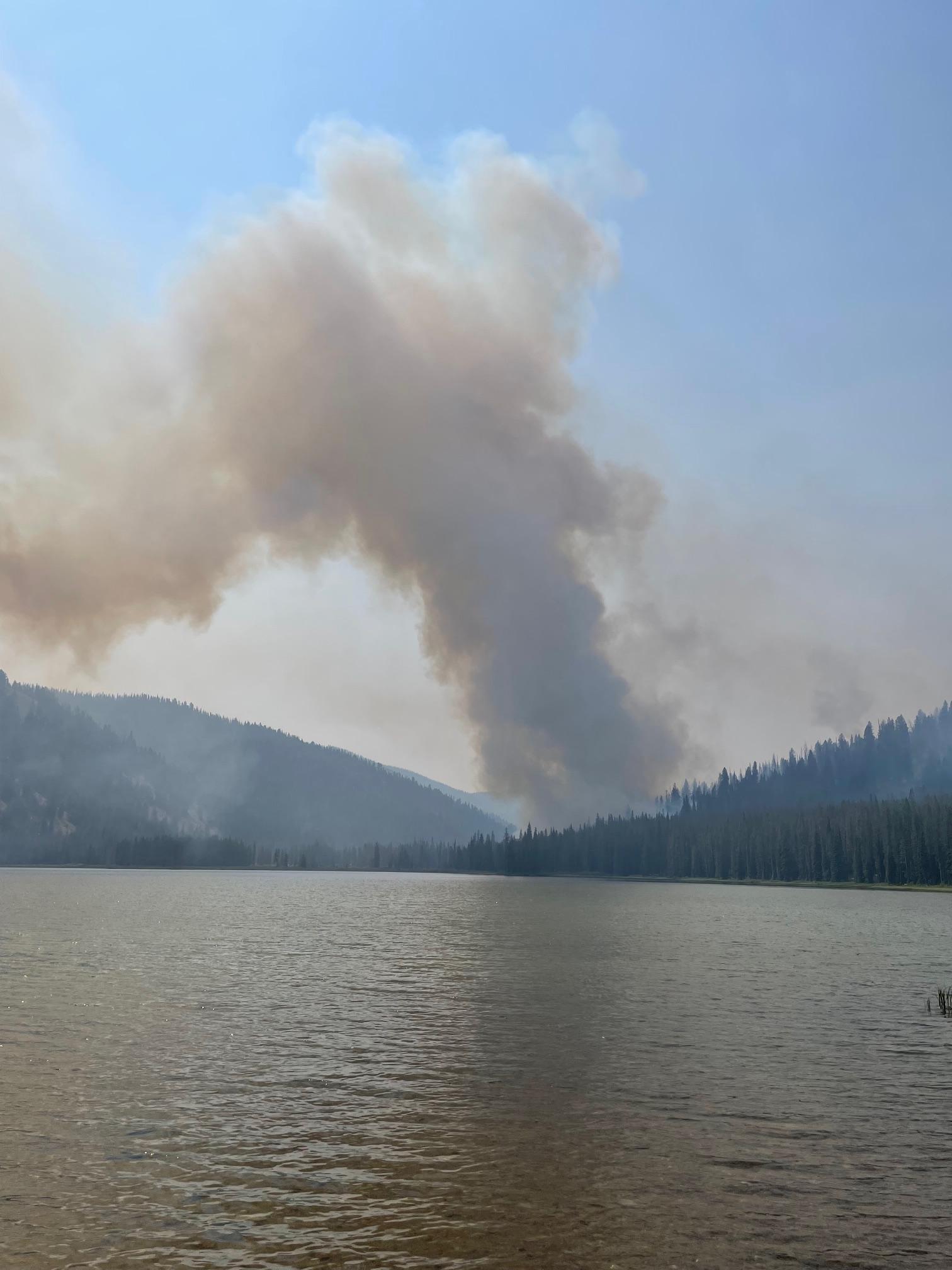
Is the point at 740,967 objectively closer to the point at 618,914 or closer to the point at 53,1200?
the point at 53,1200

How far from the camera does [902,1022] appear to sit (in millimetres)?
57062

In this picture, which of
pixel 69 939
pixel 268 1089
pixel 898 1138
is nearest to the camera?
pixel 898 1138

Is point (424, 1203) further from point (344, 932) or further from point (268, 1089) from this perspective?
point (344, 932)

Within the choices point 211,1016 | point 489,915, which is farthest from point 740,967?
point 489,915

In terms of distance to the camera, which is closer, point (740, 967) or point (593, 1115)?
point (593, 1115)

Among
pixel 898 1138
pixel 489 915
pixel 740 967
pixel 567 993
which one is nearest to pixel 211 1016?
pixel 567 993

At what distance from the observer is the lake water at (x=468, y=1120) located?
23516 mm

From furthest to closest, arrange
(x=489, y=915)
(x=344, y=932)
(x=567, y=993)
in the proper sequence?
1. (x=489, y=915)
2. (x=344, y=932)
3. (x=567, y=993)

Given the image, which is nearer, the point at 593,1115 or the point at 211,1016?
the point at 593,1115

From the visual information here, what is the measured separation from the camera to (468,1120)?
34531mm

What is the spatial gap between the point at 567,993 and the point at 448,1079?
2903 cm

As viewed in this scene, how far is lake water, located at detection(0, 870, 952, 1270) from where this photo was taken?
77.2ft

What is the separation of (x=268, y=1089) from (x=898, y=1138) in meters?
24.0

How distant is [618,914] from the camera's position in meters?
177
